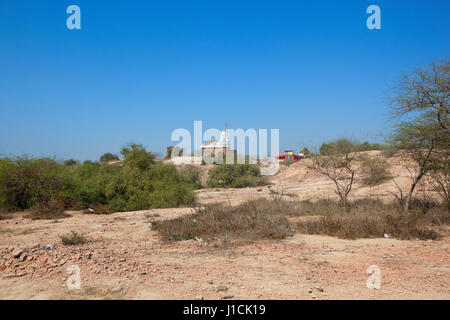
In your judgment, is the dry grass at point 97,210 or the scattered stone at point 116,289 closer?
the scattered stone at point 116,289

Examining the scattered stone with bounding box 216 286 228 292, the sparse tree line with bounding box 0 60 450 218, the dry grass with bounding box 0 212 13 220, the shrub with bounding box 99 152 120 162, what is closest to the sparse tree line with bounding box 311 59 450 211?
the sparse tree line with bounding box 0 60 450 218

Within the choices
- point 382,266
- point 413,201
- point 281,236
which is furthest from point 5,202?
point 413,201

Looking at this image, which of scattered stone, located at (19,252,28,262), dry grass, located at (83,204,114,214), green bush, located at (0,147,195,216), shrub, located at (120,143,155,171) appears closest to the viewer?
scattered stone, located at (19,252,28,262)

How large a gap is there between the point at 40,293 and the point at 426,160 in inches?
434

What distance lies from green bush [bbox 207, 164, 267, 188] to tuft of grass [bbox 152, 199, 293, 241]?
59.9 ft

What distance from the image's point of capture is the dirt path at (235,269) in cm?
439

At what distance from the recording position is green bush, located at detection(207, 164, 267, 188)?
2808cm

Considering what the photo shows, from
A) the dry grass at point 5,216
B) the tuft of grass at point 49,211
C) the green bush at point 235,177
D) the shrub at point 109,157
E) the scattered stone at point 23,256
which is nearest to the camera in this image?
the scattered stone at point 23,256

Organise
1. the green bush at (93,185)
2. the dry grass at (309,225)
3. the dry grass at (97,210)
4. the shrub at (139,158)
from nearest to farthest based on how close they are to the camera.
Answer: the dry grass at (309,225)
the dry grass at (97,210)
the green bush at (93,185)
the shrub at (139,158)

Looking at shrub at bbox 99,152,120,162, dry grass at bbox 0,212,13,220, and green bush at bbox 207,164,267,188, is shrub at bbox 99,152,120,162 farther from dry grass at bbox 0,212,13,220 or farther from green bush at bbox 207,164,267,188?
dry grass at bbox 0,212,13,220

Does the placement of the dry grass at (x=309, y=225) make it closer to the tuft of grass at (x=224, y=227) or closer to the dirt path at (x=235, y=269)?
the tuft of grass at (x=224, y=227)

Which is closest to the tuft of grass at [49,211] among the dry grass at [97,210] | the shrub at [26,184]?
the shrub at [26,184]

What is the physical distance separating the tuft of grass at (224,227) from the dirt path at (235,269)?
0.50 meters

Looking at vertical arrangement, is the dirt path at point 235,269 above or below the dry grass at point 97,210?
above
